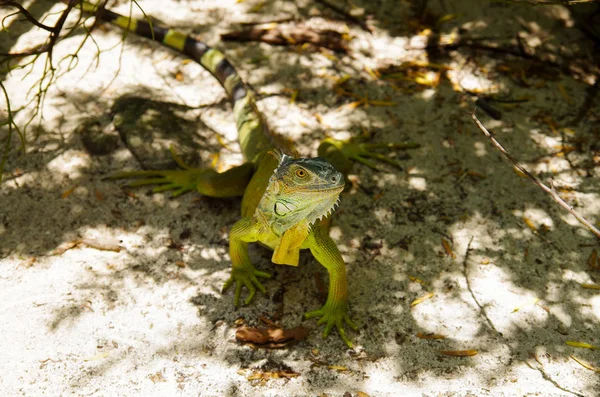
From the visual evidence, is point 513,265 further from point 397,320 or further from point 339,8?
point 339,8

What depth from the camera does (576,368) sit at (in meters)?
3.30

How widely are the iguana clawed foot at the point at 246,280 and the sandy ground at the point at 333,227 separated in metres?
0.07

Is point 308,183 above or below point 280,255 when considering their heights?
above

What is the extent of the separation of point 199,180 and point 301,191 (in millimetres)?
1500

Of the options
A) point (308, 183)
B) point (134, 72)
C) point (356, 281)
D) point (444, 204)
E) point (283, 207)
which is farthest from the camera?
point (134, 72)

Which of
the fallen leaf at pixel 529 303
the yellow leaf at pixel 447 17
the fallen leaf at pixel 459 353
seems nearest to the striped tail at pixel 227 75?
the fallen leaf at pixel 459 353

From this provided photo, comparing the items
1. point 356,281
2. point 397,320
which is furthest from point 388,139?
point 397,320

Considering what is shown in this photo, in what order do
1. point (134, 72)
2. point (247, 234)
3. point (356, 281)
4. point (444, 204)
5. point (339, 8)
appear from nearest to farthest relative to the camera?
point (247, 234) < point (356, 281) < point (444, 204) < point (134, 72) < point (339, 8)

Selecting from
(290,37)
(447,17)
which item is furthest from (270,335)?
(447,17)

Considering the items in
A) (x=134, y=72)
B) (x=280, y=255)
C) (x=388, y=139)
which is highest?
(x=134, y=72)

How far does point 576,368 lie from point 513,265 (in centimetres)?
87

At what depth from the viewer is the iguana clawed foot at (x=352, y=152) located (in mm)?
4504

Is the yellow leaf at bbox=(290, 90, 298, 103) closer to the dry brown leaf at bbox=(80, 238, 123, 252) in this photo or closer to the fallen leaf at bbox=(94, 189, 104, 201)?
the fallen leaf at bbox=(94, 189, 104, 201)

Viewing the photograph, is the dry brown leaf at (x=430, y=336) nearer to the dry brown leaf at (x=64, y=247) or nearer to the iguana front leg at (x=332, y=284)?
the iguana front leg at (x=332, y=284)
